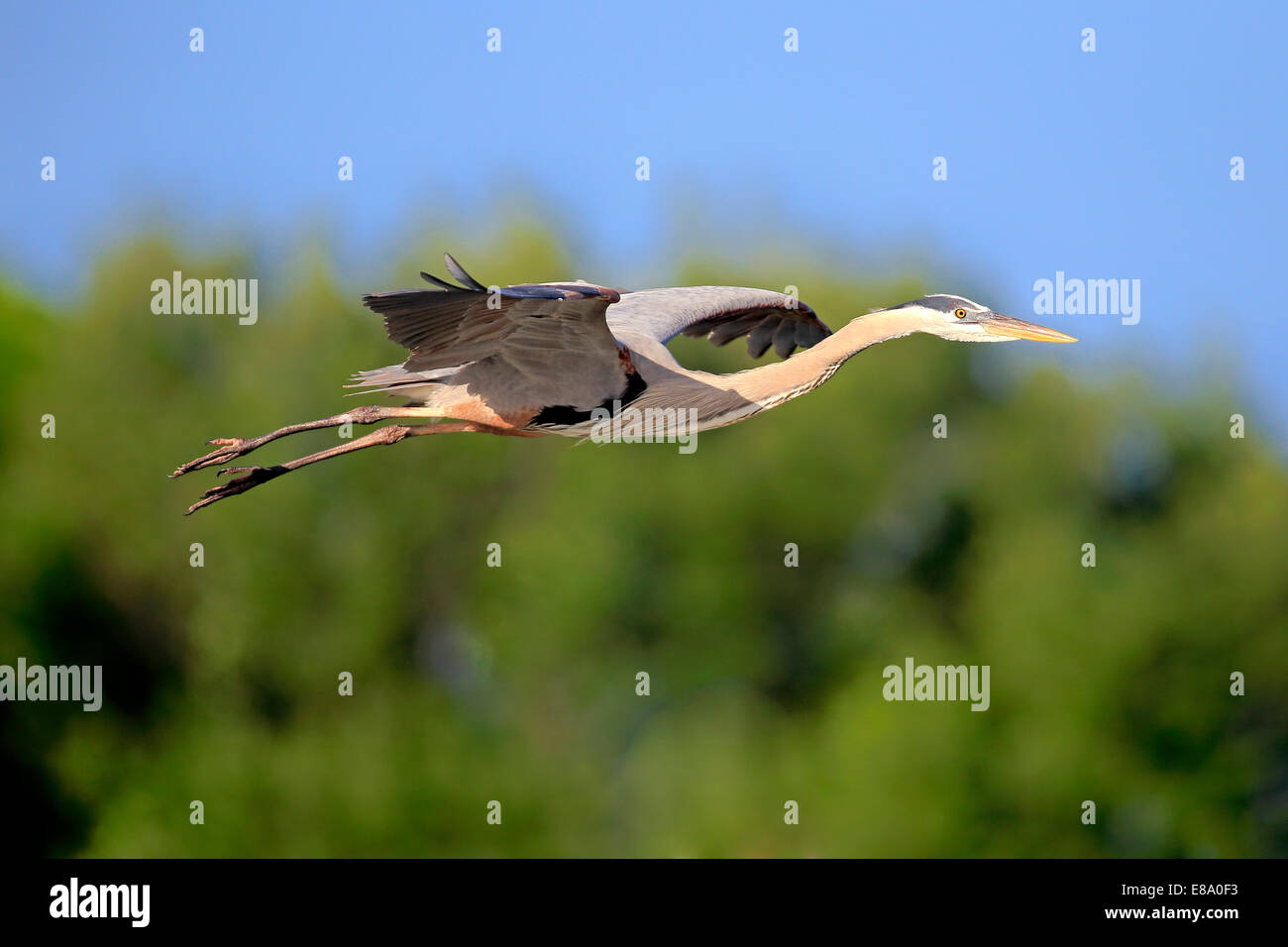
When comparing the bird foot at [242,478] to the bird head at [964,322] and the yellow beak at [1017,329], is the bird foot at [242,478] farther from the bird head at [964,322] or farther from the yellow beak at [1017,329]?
the yellow beak at [1017,329]

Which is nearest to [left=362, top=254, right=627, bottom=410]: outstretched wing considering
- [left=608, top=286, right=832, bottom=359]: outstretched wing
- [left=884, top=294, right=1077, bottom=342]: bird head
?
[left=608, top=286, right=832, bottom=359]: outstretched wing

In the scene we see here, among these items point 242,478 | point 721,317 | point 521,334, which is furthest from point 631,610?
point 521,334

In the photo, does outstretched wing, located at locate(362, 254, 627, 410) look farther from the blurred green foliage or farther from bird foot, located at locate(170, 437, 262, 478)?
the blurred green foliage

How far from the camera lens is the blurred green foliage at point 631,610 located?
25.3 meters

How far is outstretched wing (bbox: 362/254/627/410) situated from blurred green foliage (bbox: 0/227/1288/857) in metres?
16.1

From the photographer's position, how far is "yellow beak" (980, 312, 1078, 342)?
7.96 m

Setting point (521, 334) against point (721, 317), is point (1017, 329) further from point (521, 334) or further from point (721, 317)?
point (521, 334)

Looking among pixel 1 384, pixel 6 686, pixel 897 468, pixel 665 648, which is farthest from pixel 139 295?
pixel 897 468

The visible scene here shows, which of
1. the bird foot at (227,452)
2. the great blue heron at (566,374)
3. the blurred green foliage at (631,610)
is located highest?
the great blue heron at (566,374)

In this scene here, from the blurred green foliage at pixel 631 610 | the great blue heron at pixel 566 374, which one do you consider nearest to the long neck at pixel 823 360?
the great blue heron at pixel 566 374
